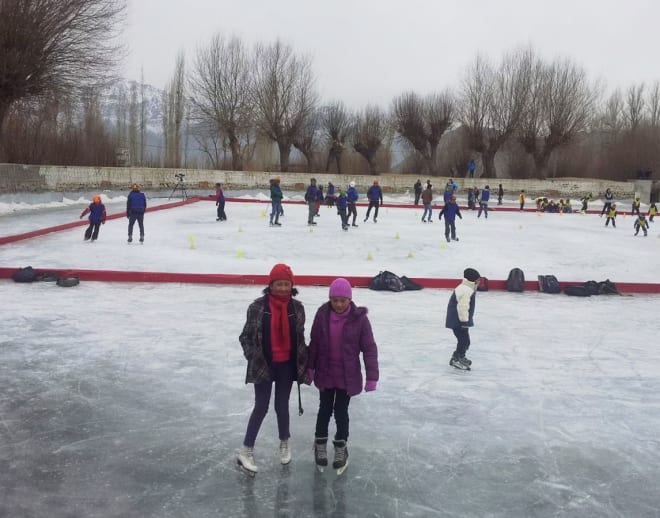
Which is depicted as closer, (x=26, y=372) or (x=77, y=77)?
(x=26, y=372)

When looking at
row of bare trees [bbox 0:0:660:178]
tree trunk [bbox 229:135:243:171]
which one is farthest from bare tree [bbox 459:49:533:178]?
tree trunk [bbox 229:135:243:171]

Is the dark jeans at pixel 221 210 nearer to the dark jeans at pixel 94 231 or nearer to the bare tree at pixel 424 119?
the dark jeans at pixel 94 231

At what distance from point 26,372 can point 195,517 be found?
323 cm

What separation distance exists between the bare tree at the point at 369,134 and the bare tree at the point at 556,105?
37.4 ft

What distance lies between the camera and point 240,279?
36.0ft

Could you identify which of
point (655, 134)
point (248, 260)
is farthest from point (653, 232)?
point (655, 134)

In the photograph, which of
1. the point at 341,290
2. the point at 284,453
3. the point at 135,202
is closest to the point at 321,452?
the point at 284,453

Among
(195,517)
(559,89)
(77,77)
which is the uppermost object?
Answer: (559,89)

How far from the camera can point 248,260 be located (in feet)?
42.9

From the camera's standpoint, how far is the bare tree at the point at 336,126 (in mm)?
49438

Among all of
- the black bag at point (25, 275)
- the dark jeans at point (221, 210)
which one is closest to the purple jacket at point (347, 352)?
the black bag at point (25, 275)

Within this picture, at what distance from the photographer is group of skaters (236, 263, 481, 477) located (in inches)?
156

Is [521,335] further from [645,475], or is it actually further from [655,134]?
[655,134]

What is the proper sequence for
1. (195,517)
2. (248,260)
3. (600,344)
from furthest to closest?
(248,260), (600,344), (195,517)
